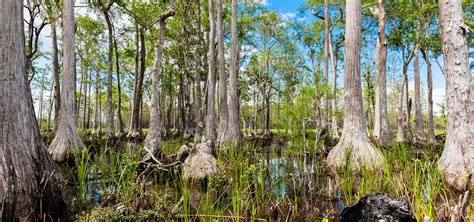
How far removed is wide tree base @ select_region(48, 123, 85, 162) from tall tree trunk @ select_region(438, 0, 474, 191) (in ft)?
30.9

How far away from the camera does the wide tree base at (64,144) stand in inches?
327

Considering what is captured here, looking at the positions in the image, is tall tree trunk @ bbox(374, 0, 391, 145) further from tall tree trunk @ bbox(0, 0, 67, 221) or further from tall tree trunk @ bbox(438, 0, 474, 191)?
tall tree trunk @ bbox(0, 0, 67, 221)

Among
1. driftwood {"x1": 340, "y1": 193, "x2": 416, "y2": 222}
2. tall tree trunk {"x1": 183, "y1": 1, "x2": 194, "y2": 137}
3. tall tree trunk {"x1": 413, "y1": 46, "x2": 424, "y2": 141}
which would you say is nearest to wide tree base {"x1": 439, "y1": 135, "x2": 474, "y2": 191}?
driftwood {"x1": 340, "y1": 193, "x2": 416, "y2": 222}

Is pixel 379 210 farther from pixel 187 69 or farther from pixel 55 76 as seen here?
pixel 55 76

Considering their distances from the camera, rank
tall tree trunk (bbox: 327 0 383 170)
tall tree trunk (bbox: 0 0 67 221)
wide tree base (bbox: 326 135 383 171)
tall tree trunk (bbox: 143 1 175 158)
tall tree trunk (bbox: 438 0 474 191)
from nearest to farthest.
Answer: tall tree trunk (bbox: 0 0 67 221) < tall tree trunk (bbox: 438 0 474 191) < wide tree base (bbox: 326 135 383 171) < tall tree trunk (bbox: 327 0 383 170) < tall tree trunk (bbox: 143 1 175 158)

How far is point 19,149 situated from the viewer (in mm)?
2936

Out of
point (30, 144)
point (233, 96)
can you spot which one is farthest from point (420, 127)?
point (30, 144)

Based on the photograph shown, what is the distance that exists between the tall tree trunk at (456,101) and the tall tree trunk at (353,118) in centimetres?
136

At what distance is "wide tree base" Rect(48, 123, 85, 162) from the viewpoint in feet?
27.2

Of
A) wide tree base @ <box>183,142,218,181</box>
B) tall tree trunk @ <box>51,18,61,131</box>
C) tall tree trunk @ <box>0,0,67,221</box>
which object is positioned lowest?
wide tree base @ <box>183,142,218,181</box>

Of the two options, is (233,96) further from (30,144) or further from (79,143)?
(30,144)

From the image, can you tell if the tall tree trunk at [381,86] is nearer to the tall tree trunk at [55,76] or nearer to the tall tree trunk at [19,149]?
the tall tree trunk at [19,149]

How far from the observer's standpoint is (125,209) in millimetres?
2881

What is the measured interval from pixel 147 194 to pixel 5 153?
151cm
